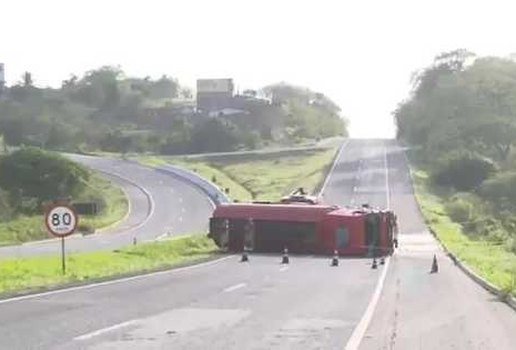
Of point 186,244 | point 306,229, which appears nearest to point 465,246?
point 306,229

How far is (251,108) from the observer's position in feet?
586

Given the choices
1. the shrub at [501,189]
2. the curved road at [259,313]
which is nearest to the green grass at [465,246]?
the curved road at [259,313]

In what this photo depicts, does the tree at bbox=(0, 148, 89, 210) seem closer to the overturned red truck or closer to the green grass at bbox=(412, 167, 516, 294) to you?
the green grass at bbox=(412, 167, 516, 294)

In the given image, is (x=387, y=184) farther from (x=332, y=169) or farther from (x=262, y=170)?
(x=262, y=170)

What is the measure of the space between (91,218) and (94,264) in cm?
4413

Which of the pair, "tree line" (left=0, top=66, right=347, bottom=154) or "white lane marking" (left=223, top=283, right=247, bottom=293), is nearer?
"white lane marking" (left=223, top=283, right=247, bottom=293)

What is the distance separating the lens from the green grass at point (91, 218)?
66.6m

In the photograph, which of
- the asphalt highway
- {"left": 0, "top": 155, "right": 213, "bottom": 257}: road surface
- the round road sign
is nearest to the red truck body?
{"left": 0, "top": 155, "right": 213, "bottom": 257}: road surface

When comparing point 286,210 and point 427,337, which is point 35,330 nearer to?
point 427,337

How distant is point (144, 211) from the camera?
8525cm

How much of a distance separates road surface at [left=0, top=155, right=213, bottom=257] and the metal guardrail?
730 millimetres

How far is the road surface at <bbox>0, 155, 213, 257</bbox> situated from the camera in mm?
58013

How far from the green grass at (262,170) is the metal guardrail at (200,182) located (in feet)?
4.20

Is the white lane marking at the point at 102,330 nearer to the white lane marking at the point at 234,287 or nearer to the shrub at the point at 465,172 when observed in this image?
the white lane marking at the point at 234,287
